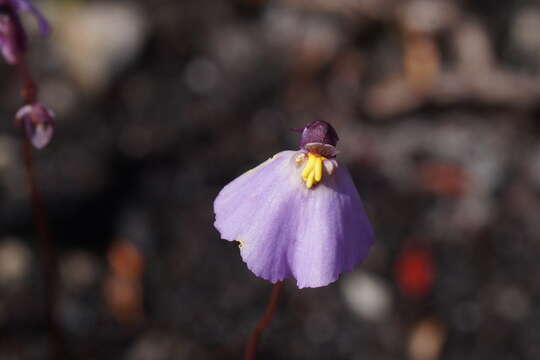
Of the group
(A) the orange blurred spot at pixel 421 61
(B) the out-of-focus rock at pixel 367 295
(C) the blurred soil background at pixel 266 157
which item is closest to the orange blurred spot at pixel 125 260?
(C) the blurred soil background at pixel 266 157

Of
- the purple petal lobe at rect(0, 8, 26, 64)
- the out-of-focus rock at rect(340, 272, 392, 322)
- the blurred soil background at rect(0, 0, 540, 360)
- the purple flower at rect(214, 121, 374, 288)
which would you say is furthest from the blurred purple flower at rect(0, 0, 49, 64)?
the out-of-focus rock at rect(340, 272, 392, 322)

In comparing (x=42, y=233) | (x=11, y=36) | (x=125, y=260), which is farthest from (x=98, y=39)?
(x=11, y=36)

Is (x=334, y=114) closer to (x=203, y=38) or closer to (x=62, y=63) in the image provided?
(x=203, y=38)

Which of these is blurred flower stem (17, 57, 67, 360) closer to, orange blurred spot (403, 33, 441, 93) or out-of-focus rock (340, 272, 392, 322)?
out-of-focus rock (340, 272, 392, 322)

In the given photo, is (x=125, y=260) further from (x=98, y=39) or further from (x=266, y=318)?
(x=266, y=318)

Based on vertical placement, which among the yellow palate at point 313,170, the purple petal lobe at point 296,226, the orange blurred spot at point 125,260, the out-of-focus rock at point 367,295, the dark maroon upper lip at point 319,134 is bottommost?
the out-of-focus rock at point 367,295

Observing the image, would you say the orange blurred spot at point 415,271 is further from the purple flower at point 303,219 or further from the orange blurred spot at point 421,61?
the purple flower at point 303,219
